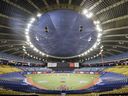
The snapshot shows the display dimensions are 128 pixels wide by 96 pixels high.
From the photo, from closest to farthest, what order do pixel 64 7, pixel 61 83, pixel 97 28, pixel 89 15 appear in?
pixel 64 7, pixel 89 15, pixel 97 28, pixel 61 83

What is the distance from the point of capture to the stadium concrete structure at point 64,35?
18.4 m

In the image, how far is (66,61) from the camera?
41250 millimetres

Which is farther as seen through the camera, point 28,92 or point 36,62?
point 36,62

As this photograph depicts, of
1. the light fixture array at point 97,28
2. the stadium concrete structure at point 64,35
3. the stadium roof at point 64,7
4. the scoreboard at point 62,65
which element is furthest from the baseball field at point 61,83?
the scoreboard at point 62,65

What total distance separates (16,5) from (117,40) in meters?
16.9

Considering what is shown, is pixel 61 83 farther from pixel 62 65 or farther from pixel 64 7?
pixel 64 7

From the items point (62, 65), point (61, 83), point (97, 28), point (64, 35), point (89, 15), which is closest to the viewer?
point (89, 15)

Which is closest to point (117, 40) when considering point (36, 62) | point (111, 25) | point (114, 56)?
point (111, 25)

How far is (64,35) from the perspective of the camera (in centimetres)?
2617

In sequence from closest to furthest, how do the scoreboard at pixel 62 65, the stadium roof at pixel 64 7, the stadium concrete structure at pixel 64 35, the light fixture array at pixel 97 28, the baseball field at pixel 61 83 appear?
the stadium roof at pixel 64 7, the stadium concrete structure at pixel 64 35, the light fixture array at pixel 97 28, the baseball field at pixel 61 83, the scoreboard at pixel 62 65

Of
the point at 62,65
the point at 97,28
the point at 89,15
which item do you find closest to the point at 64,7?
the point at 89,15

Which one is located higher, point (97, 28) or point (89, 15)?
point (89, 15)

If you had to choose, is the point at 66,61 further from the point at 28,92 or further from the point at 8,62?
the point at 28,92

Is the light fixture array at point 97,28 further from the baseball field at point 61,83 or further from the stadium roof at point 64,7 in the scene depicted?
the baseball field at point 61,83
